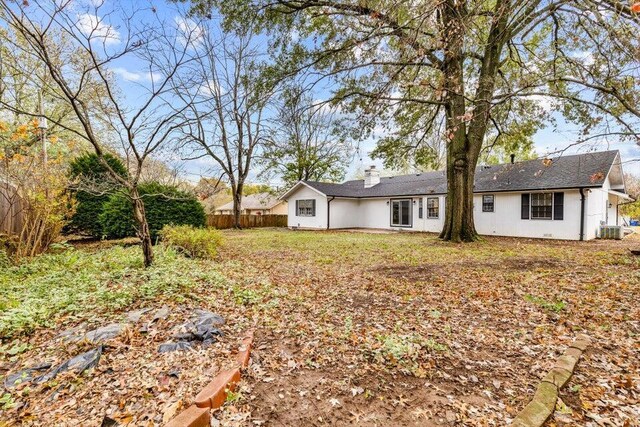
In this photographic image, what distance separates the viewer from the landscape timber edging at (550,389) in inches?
82.7

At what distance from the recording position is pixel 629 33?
4.30 meters

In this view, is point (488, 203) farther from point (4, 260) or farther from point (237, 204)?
point (4, 260)

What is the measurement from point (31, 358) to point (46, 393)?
59cm

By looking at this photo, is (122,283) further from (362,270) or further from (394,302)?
(362,270)

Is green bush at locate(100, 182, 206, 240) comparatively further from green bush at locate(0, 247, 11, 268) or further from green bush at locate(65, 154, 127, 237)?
green bush at locate(0, 247, 11, 268)

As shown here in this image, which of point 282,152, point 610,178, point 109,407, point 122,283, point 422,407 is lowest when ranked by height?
point 422,407

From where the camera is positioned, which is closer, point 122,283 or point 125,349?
point 125,349

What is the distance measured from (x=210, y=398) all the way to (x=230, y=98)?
23.6ft

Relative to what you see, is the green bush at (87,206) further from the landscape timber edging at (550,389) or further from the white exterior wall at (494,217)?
the landscape timber edging at (550,389)

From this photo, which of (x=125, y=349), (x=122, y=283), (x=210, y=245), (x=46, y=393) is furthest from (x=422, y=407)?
(x=210, y=245)

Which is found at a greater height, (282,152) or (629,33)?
(282,152)

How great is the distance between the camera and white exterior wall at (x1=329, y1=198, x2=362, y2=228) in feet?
64.2

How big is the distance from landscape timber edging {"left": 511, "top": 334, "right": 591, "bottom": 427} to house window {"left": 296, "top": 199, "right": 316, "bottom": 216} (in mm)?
17334

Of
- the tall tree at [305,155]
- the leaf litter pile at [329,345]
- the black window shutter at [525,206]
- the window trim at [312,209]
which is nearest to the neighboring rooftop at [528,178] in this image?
the black window shutter at [525,206]
